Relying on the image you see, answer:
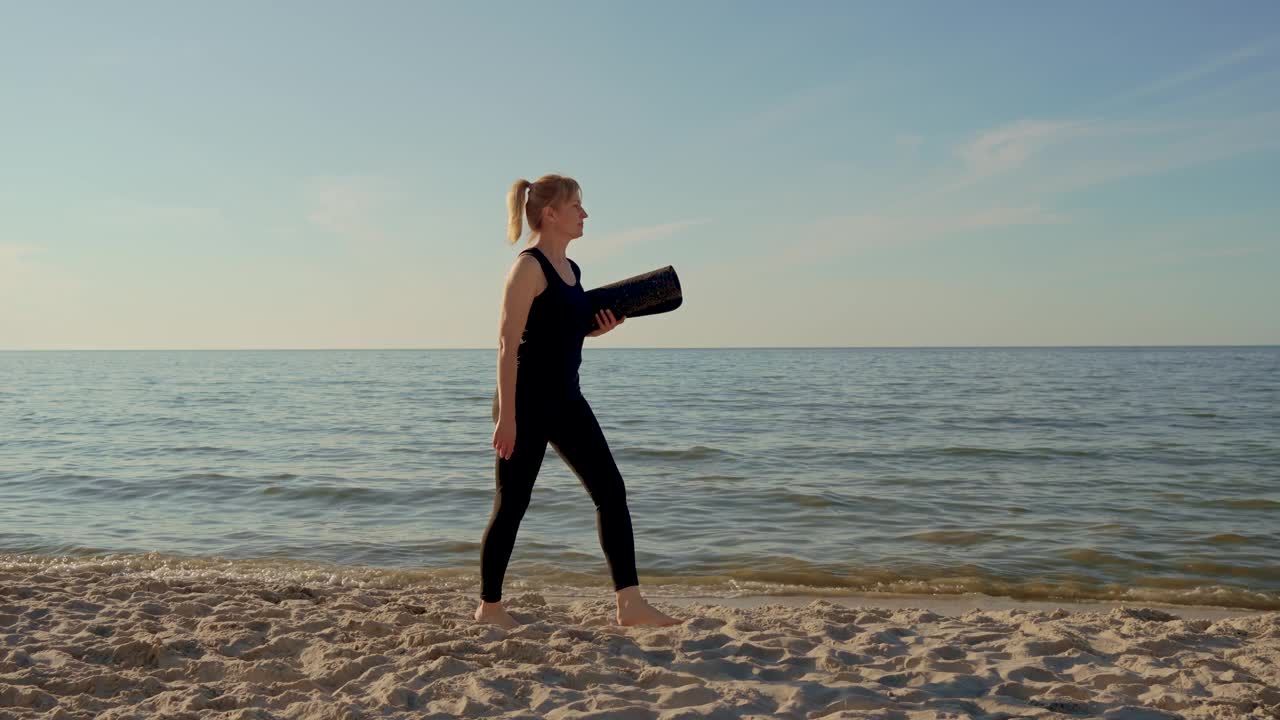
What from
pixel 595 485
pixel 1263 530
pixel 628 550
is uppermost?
pixel 595 485

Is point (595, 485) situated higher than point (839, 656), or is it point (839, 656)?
point (595, 485)

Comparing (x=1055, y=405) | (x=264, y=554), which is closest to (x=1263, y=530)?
(x=264, y=554)

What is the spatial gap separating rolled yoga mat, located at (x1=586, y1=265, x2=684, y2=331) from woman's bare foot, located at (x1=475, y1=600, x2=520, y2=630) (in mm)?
1405

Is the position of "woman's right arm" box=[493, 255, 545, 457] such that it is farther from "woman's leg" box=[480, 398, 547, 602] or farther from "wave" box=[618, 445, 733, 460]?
"wave" box=[618, 445, 733, 460]

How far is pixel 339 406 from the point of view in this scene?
23.9m

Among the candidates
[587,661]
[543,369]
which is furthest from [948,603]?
[543,369]

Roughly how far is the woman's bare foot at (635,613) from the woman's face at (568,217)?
1.69 meters

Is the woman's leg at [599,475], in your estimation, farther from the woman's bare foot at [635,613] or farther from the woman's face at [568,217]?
the woman's face at [568,217]

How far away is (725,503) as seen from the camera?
9.20 meters

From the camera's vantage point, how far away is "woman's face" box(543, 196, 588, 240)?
4016 millimetres

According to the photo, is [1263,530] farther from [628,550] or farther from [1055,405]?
[1055,405]

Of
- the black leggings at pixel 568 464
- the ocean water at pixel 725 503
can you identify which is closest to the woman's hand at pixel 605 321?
the black leggings at pixel 568 464

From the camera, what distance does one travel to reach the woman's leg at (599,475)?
13.2ft

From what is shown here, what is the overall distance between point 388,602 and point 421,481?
5.92 metres
